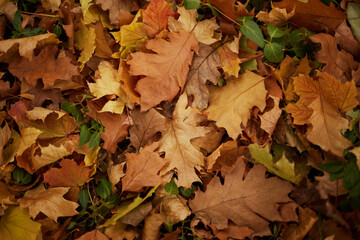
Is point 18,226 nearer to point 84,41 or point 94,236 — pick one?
point 94,236

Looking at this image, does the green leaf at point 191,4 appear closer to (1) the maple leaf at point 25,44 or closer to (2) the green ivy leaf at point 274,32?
(2) the green ivy leaf at point 274,32

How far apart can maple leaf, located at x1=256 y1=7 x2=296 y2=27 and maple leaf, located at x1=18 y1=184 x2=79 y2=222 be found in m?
1.37

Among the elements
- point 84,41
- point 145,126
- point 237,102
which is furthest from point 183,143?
point 84,41

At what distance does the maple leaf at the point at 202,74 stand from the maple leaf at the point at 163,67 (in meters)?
0.05

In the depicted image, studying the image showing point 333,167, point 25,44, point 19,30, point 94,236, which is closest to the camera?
point 333,167

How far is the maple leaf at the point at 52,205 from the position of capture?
1508mm

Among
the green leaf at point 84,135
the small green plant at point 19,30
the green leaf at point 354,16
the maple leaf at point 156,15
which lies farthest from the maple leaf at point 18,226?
the green leaf at point 354,16

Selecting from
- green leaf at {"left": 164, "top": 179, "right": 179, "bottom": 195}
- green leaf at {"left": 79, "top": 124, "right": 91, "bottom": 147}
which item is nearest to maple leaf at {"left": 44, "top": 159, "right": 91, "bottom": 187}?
green leaf at {"left": 79, "top": 124, "right": 91, "bottom": 147}

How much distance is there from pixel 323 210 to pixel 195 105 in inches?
30.6

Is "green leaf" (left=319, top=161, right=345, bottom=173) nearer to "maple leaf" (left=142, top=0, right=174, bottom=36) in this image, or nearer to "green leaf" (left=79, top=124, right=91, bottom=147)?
"maple leaf" (left=142, top=0, right=174, bottom=36)

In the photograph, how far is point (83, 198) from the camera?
1582 millimetres

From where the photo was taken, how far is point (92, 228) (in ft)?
5.23

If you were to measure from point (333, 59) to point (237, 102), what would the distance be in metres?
0.53

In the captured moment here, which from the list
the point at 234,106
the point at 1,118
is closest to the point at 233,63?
the point at 234,106
